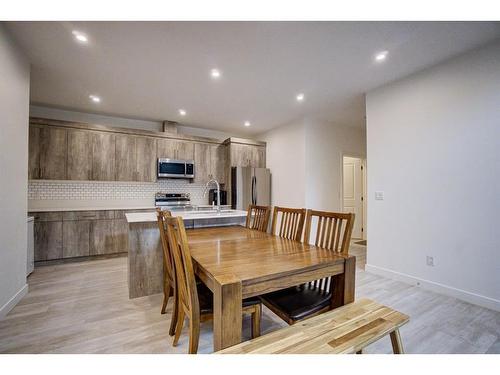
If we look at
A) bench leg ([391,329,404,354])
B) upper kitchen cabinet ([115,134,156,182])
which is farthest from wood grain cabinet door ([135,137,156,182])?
bench leg ([391,329,404,354])

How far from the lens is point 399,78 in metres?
2.85

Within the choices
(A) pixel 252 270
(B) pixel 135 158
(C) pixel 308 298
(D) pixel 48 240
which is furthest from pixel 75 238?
(C) pixel 308 298

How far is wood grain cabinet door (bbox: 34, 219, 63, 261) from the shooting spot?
11.0ft

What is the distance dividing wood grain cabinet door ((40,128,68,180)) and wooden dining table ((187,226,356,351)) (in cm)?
333

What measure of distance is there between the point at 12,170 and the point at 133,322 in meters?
1.88

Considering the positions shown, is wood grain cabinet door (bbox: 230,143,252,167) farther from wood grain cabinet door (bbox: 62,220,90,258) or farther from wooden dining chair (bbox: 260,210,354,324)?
wooden dining chair (bbox: 260,210,354,324)

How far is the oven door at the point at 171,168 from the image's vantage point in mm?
4391

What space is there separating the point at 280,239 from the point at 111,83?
305cm

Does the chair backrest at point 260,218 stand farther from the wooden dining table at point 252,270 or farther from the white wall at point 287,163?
the white wall at point 287,163

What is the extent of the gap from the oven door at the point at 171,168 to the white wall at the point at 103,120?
2.77 ft

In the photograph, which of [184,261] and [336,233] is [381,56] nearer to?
[336,233]
